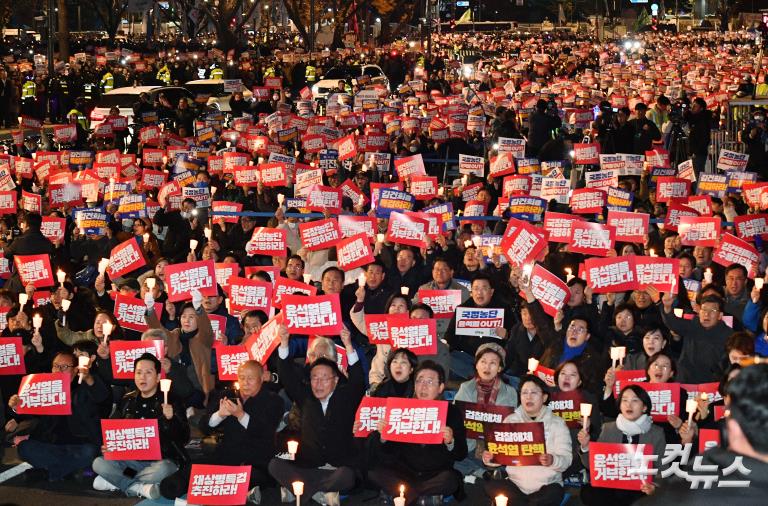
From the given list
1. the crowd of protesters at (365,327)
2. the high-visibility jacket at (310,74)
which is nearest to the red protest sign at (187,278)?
the crowd of protesters at (365,327)

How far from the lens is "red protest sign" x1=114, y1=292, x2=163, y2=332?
10922mm

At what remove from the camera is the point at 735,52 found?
62.9 metres

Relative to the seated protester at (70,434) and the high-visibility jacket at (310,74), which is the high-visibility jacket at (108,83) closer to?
the high-visibility jacket at (310,74)

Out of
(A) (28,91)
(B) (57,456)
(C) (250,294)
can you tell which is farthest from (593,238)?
(A) (28,91)

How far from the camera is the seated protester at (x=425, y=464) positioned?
8578 millimetres

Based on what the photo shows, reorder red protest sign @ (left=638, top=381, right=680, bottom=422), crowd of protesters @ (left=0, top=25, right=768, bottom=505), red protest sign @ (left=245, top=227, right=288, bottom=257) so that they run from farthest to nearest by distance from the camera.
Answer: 1. red protest sign @ (left=245, top=227, right=288, bottom=257)
2. crowd of protesters @ (left=0, top=25, right=768, bottom=505)
3. red protest sign @ (left=638, top=381, right=680, bottom=422)

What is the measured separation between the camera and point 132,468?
30.6ft

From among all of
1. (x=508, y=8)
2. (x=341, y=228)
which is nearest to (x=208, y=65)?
(x=341, y=228)

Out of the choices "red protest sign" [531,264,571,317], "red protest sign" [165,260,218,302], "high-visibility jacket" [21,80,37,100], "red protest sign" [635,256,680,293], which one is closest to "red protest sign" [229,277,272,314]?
"red protest sign" [165,260,218,302]

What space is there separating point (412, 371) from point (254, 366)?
104cm

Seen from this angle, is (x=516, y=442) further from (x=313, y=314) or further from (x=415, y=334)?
(x=313, y=314)

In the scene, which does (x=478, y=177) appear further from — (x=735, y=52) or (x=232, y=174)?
(x=735, y=52)

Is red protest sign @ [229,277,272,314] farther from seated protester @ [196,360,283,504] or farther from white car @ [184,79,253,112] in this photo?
white car @ [184,79,253,112]

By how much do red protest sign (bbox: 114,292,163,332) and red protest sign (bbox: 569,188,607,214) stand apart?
4.88 m
